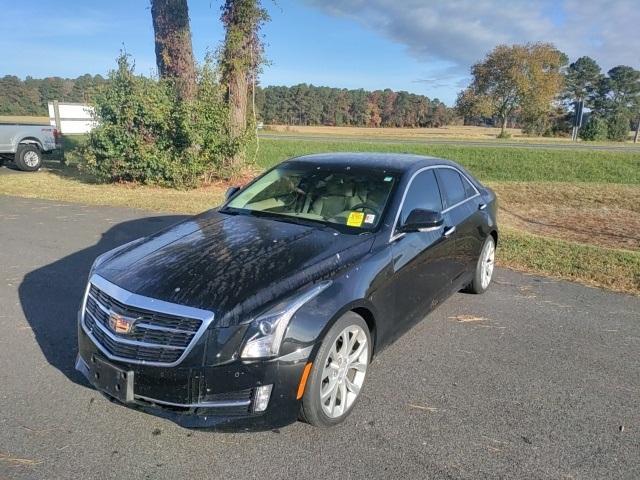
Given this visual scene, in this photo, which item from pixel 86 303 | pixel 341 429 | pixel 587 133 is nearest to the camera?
pixel 341 429

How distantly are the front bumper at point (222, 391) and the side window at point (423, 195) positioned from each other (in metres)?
1.67

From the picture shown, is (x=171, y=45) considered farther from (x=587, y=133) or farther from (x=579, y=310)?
(x=587, y=133)

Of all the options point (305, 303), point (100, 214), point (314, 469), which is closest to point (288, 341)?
point (305, 303)

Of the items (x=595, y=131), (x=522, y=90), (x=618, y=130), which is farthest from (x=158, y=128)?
(x=522, y=90)

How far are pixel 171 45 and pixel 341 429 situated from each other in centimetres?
1314

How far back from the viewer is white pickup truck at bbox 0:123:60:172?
56.4ft

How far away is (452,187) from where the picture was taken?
502cm

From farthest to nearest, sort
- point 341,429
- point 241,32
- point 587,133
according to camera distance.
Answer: point 587,133
point 241,32
point 341,429

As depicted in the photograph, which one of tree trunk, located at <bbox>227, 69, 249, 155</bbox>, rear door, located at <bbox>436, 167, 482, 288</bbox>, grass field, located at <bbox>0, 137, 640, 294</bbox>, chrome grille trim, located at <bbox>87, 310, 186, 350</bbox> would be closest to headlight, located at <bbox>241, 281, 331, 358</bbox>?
chrome grille trim, located at <bbox>87, 310, 186, 350</bbox>

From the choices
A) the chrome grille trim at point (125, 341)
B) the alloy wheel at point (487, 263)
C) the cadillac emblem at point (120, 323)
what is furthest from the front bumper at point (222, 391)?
the alloy wheel at point (487, 263)

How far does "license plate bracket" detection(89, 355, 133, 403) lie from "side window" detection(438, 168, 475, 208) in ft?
10.2

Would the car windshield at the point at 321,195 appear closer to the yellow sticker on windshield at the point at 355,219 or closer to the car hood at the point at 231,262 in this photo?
the yellow sticker on windshield at the point at 355,219

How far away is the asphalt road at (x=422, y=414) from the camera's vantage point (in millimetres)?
2742

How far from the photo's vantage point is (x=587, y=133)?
42.8m
